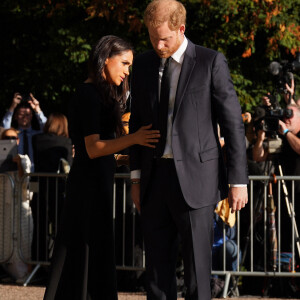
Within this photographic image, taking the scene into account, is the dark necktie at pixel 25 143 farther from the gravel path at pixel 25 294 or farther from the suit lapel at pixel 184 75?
the suit lapel at pixel 184 75

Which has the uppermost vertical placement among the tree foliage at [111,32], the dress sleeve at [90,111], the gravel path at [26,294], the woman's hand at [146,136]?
the tree foliage at [111,32]

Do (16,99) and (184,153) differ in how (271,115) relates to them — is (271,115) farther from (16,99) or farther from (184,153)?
(16,99)

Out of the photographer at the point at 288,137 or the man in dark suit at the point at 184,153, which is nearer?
the man in dark suit at the point at 184,153

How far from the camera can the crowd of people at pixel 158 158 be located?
409 cm

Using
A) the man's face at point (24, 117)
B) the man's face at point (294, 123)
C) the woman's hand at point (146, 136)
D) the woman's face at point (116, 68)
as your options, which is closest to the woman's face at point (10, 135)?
the man's face at point (24, 117)

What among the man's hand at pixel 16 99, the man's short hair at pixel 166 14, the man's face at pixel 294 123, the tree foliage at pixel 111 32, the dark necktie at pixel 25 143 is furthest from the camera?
the tree foliage at pixel 111 32

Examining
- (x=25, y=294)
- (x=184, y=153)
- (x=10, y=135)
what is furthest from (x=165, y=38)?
(x=10, y=135)

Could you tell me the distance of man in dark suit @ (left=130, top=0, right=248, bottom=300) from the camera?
4.08 m

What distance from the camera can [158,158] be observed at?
4180 mm

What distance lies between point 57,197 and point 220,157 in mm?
4316

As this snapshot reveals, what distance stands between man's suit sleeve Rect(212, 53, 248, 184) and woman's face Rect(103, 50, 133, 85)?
92 cm

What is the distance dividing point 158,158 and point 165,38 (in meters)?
0.64

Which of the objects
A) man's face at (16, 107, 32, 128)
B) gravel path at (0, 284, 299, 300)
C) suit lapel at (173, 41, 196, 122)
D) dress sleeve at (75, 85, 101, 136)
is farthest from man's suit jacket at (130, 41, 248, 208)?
man's face at (16, 107, 32, 128)

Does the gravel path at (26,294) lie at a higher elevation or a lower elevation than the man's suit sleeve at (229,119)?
lower
